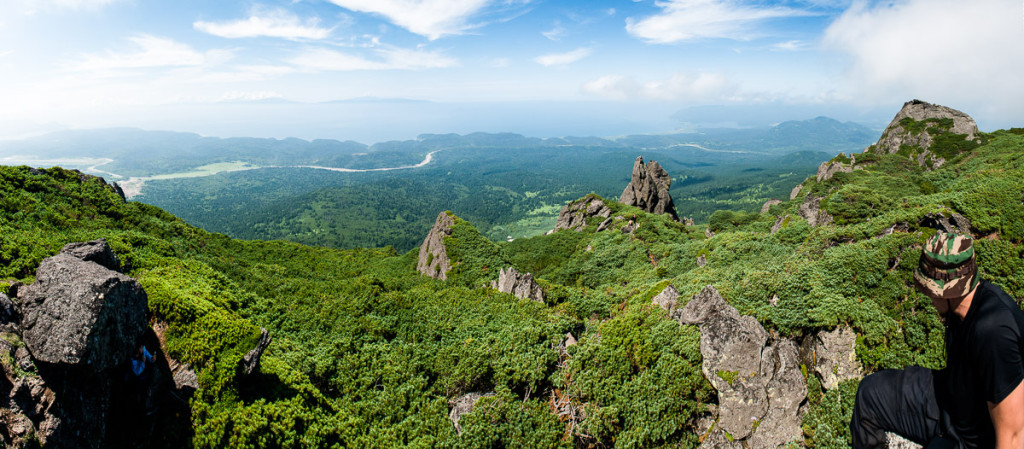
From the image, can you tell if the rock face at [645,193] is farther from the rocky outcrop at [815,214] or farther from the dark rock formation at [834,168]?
the rocky outcrop at [815,214]

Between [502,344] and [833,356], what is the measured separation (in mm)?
10150

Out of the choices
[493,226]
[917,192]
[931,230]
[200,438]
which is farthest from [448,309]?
[493,226]

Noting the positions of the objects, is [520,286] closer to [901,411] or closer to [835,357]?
[835,357]

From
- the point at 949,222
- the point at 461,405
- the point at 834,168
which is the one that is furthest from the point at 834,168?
the point at 461,405

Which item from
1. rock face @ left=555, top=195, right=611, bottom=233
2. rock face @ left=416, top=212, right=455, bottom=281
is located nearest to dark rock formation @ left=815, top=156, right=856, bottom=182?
rock face @ left=555, top=195, right=611, bottom=233

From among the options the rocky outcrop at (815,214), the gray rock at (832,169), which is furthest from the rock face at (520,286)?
the gray rock at (832,169)

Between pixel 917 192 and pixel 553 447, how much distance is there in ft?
128

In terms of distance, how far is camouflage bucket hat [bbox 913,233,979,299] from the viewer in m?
3.04

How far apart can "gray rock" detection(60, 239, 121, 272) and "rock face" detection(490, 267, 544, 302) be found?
15699 millimetres

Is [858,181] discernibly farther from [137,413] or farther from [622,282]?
[137,413]

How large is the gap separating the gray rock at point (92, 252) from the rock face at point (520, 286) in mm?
15699

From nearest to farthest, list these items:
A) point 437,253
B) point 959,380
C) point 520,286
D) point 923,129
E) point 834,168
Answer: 1. point 959,380
2. point 520,286
3. point 437,253
4. point 923,129
5. point 834,168

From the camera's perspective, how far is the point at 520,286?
71.1 ft

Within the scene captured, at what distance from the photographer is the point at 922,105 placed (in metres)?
53.3
